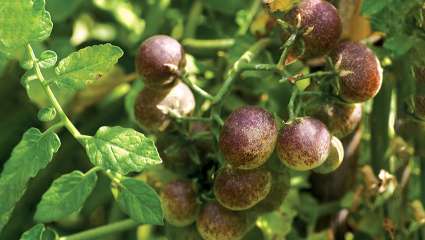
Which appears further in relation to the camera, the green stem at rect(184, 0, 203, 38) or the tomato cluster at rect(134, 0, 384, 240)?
the green stem at rect(184, 0, 203, 38)

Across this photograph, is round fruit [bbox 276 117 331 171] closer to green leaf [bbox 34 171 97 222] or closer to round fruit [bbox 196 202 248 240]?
round fruit [bbox 196 202 248 240]

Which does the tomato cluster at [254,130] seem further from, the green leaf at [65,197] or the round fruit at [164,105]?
the green leaf at [65,197]

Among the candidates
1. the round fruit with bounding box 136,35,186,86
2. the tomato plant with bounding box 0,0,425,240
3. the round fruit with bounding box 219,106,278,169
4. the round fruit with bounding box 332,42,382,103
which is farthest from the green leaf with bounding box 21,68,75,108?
the round fruit with bounding box 332,42,382,103

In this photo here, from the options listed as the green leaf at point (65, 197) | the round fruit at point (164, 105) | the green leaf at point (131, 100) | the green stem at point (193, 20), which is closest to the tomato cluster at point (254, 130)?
the round fruit at point (164, 105)

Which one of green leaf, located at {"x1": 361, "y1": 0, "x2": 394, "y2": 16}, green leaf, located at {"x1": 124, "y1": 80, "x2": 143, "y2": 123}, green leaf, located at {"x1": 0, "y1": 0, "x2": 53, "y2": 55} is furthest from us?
green leaf, located at {"x1": 124, "y1": 80, "x2": 143, "y2": 123}

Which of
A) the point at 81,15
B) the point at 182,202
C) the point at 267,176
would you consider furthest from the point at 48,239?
the point at 81,15

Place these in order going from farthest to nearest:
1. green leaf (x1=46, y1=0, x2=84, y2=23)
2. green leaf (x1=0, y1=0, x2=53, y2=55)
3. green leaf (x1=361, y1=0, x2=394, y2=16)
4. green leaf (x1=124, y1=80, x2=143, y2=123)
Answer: green leaf (x1=46, y1=0, x2=84, y2=23), green leaf (x1=124, y1=80, x2=143, y2=123), green leaf (x1=361, y1=0, x2=394, y2=16), green leaf (x1=0, y1=0, x2=53, y2=55)

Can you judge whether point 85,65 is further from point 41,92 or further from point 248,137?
point 41,92
